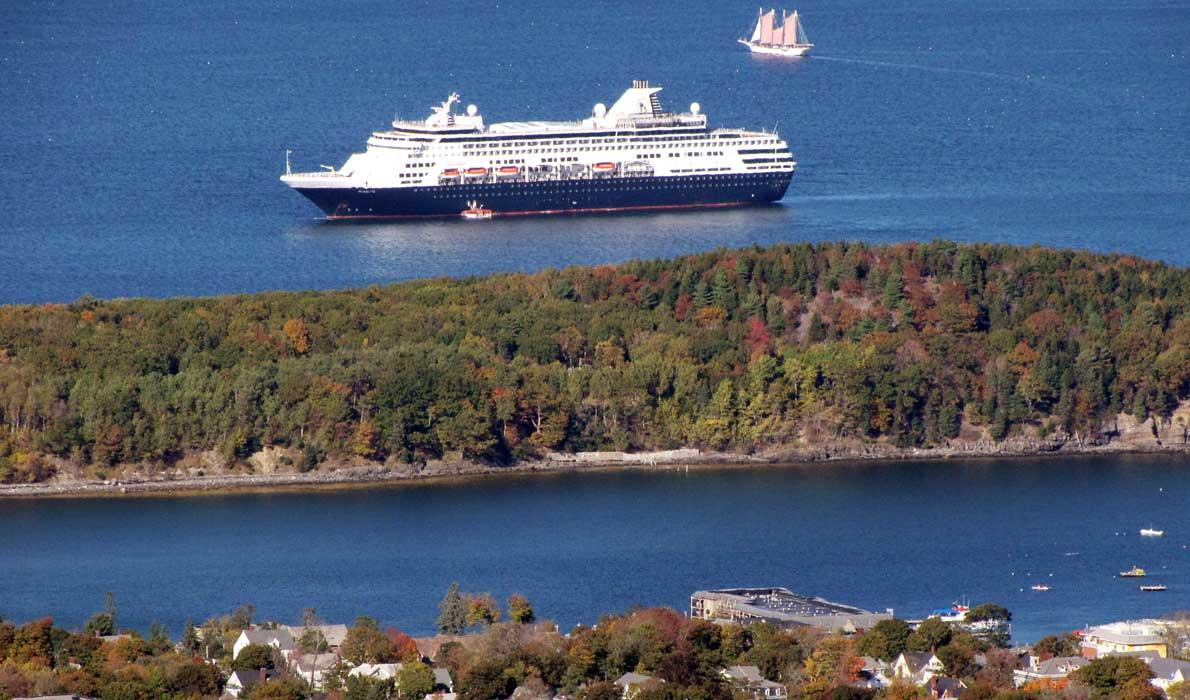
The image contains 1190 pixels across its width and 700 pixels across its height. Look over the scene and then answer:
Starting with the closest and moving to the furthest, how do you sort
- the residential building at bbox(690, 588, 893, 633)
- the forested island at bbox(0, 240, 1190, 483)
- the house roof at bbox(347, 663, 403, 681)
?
the house roof at bbox(347, 663, 403, 681) → the residential building at bbox(690, 588, 893, 633) → the forested island at bbox(0, 240, 1190, 483)

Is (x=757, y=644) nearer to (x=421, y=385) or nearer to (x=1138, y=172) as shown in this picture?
(x=421, y=385)

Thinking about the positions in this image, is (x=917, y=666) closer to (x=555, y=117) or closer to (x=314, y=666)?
(x=314, y=666)

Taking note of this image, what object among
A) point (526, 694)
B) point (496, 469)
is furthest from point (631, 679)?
point (496, 469)

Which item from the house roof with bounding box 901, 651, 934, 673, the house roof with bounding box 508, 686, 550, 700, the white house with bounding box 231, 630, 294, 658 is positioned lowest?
the house roof with bounding box 508, 686, 550, 700

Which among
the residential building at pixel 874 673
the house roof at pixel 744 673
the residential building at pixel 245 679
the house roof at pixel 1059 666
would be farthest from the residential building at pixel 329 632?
the house roof at pixel 1059 666

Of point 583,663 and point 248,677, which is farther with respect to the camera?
point 583,663

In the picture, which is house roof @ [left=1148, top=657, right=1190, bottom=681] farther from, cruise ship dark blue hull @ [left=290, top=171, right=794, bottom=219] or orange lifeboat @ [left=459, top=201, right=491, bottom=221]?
orange lifeboat @ [left=459, top=201, right=491, bottom=221]

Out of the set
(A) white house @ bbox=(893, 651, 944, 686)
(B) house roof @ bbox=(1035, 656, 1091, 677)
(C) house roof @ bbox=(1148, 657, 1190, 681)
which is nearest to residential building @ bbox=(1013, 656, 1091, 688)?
(B) house roof @ bbox=(1035, 656, 1091, 677)
